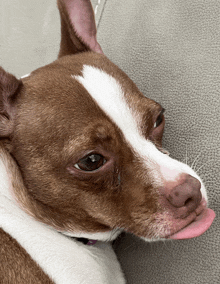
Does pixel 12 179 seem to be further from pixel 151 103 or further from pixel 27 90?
pixel 151 103

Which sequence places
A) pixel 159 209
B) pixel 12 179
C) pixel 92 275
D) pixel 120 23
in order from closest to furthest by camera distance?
pixel 159 209 → pixel 12 179 → pixel 92 275 → pixel 120 23

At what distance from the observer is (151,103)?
2.15m

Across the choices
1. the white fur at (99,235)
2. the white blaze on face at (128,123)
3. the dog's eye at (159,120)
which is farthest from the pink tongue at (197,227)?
the dog's eye at (159,120)

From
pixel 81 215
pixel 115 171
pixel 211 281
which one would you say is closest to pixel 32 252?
pixel 81 215

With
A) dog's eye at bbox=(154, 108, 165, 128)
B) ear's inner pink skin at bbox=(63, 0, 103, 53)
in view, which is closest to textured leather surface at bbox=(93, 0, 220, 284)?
dog's eye at bbox=(154, 108, 165, 128)

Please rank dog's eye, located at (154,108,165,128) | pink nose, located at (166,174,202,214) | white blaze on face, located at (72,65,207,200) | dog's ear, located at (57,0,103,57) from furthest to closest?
dog's ear, located at (57,0,103,57), dog's eye, located at (154,108,165,128), white blaze on face, located at (72,65,207,200), pink nose, located at (166,174,202,214)

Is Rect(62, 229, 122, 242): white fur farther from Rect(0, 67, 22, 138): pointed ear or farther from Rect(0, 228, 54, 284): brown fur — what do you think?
Rect(0, 67, 22, 138): pointed ear

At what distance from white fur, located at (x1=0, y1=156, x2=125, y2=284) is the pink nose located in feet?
2.48

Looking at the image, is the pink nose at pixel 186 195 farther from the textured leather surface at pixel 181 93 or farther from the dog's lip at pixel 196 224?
the textured leather surface at pixel 181 93

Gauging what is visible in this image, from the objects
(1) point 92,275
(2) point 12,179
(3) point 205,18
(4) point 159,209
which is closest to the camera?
(4) point 159,209

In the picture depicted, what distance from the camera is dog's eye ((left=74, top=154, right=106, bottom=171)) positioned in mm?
1872

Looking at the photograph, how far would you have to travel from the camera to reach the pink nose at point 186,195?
1.80m

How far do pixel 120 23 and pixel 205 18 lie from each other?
2.80 feet

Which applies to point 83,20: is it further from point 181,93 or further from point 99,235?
point 99,235
